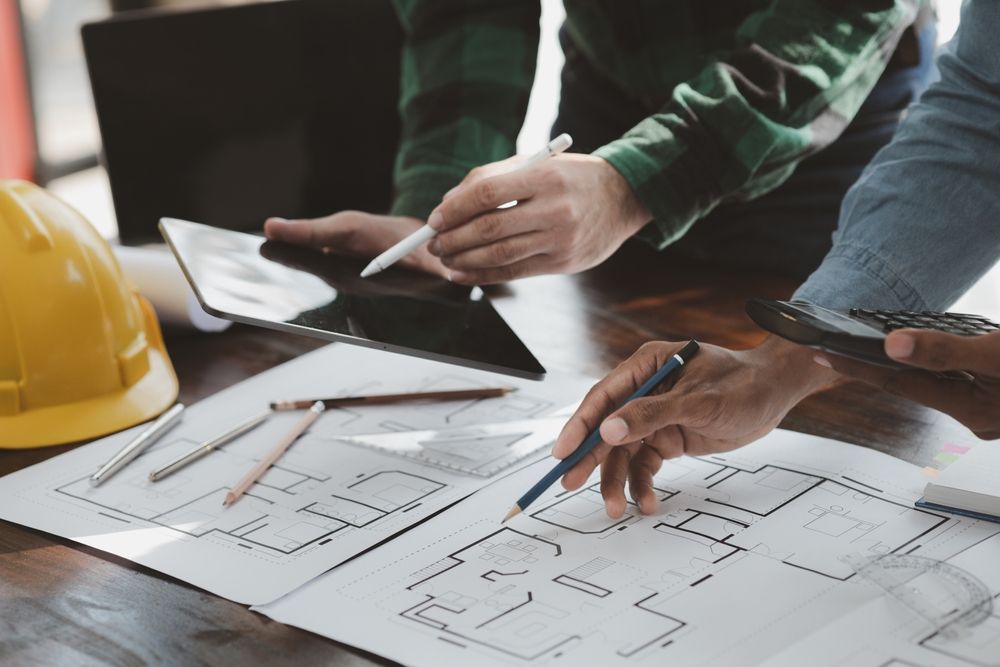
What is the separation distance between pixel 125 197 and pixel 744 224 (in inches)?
41.3

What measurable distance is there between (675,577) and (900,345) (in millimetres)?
212

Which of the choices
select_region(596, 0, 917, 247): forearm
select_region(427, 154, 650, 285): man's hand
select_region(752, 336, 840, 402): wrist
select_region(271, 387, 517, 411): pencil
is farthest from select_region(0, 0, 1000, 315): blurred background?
select_region(752, 336, 840, 402): wrist

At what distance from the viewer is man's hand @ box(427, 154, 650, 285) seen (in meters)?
1.08

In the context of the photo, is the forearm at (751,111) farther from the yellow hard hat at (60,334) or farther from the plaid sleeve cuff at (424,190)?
the yellow hard hat at (60,334)

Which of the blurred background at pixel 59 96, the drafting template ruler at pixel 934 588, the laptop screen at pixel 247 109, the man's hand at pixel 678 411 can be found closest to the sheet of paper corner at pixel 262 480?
the man's hand at pixel 678 411

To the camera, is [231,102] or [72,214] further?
[231,102]

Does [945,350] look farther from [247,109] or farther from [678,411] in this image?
[247,109]

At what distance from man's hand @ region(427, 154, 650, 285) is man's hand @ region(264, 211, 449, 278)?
80mm

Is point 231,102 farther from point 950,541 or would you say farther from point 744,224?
point 950,541

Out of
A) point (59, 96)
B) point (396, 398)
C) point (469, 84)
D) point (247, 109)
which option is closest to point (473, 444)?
point (396, 398)

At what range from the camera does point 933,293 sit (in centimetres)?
107

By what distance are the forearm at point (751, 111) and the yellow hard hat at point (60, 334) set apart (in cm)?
52

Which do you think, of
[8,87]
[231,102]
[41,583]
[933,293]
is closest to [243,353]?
[41,583]

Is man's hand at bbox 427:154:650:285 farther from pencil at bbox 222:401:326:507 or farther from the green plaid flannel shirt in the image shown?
pencil at bbox 222:401:326:507
